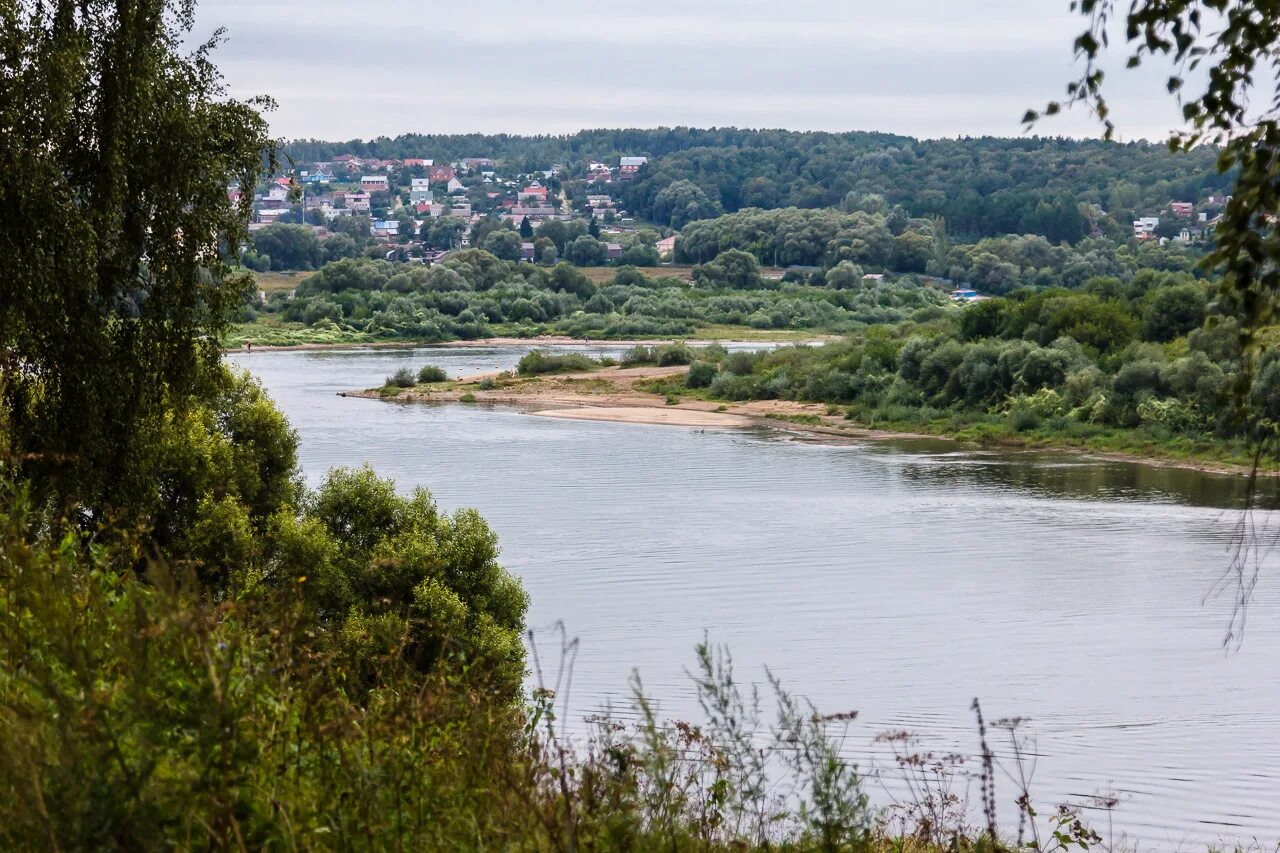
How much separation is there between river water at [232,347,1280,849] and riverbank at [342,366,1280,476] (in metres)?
1.33

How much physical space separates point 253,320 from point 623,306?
822 inches

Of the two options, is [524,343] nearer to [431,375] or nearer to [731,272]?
[431,375]

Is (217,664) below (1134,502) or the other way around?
the other way around

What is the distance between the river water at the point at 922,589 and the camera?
1466cm

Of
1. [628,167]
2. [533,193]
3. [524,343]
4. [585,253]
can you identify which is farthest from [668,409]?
[628,167]

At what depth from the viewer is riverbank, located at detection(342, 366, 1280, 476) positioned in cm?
4009

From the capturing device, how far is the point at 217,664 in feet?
9.02

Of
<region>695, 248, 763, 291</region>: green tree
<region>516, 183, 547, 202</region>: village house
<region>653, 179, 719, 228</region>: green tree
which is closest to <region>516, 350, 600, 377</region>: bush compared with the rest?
<region>695, 248, 763, 291</region>: green tree

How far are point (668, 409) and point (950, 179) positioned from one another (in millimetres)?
Answer: 98919

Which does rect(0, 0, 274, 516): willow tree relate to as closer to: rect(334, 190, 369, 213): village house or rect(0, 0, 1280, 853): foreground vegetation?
rect(0, 0, 1280, 853): foreground vegetation

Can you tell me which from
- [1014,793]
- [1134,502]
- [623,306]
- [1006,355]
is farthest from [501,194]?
[1014,793]

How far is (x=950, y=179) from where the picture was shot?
466 feet

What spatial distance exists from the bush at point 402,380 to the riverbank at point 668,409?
54 centimetres

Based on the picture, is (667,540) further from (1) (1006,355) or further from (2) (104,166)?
(1) (1006,355)
